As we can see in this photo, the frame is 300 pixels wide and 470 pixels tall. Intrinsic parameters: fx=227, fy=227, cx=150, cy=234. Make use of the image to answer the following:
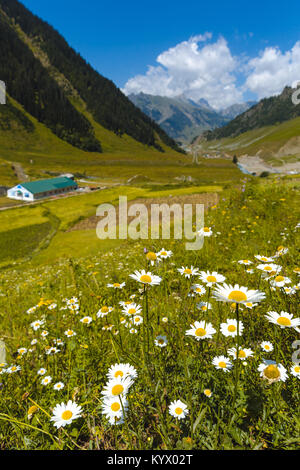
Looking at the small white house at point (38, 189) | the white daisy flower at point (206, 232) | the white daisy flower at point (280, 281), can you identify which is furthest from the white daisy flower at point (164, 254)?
the small white house at point (38, 189)

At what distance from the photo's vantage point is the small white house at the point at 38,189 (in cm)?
7131

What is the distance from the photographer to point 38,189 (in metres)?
73.7

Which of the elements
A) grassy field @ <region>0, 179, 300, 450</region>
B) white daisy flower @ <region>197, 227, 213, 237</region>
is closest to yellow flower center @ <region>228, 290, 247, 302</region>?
grassy field @ <region>0, 179, 300, 450</region>

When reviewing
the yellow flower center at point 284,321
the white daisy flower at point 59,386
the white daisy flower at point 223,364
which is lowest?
the white daisy flower at point 59,386

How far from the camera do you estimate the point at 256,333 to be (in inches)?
120

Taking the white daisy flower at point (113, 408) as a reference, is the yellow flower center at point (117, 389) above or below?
above

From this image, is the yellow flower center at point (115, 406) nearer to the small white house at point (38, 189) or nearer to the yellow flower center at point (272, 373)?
the yellow flower center at point (272, 373)

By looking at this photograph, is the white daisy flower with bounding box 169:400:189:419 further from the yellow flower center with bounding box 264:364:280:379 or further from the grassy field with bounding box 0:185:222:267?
the grassy field with bounding box 0:185:222:267

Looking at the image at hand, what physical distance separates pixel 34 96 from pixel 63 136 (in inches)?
2099

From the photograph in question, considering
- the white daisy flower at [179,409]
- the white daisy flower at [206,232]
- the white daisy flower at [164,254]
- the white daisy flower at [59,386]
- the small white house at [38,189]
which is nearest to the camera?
the white daisy flower at [179,409]

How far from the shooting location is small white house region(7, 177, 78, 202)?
234 feet

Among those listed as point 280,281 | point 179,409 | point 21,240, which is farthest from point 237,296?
point 21,240
